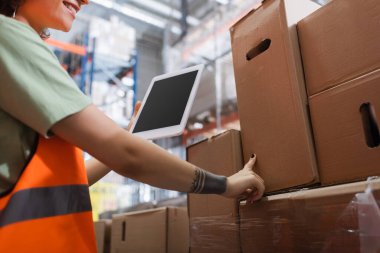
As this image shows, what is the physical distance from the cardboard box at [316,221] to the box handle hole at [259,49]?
47 centimetres

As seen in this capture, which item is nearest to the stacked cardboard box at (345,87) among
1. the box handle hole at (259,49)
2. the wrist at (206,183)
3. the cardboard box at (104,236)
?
the box handle hole at (259,49)

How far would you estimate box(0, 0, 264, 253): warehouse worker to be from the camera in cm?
68

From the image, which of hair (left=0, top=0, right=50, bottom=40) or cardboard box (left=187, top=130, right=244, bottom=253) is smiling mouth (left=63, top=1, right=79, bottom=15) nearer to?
hair (left=0, top=0, right=50, bottom=40)

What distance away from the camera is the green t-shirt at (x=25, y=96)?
26.8 inches

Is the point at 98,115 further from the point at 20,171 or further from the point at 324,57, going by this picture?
the point at 324,57

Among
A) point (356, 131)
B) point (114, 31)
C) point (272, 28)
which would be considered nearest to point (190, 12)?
point (114, 31)

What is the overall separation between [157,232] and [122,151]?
91 centimetres

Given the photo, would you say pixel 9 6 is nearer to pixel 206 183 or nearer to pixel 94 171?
pixel 94 171

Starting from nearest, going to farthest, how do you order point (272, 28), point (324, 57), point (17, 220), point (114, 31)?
1. point (17, 220)
2. point (324, 57)
3. point (272, 28)
4. point (114, 31)

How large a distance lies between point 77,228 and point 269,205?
520 mm

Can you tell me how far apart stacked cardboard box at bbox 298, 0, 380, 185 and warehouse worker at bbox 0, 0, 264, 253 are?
1.39 ft

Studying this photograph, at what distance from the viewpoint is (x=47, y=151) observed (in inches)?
28.9

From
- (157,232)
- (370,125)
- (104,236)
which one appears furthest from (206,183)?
(104,236)

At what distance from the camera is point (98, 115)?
0.73 metres
